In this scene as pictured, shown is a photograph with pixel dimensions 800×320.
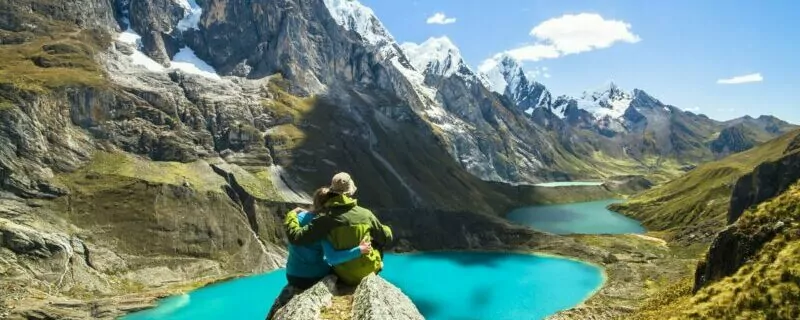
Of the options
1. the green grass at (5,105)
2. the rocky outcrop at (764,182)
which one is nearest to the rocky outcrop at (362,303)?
the green grass at (5,105)

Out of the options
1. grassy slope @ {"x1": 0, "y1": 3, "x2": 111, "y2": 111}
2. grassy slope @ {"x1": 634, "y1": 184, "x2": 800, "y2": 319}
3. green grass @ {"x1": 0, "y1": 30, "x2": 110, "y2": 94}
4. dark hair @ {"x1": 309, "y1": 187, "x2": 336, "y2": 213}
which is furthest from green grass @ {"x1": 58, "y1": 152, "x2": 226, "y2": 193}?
dark hair @ {"x1": 309, "y1": 187, "x2": 336, "y2": 213}

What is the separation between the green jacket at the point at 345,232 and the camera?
1446cm

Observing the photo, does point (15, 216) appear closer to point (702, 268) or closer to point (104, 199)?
point (104, 199)

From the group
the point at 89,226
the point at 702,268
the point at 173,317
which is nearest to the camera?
the point at 702,268

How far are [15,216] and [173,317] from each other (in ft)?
171

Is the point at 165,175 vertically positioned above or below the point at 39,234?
above

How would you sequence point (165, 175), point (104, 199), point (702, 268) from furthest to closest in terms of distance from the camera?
point (165, 175) < point (104, 199) < point (702, 268)

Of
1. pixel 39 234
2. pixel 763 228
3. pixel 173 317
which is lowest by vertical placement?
pixel 173 317

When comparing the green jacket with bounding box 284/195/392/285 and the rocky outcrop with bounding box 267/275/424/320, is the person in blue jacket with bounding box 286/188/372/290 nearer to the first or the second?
the green jacket with bounding box 284/195/392/285

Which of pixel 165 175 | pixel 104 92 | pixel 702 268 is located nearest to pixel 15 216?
pixel 165 175

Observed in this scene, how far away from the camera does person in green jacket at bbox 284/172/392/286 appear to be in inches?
570

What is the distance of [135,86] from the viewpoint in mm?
199750

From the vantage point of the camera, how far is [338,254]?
574 inches

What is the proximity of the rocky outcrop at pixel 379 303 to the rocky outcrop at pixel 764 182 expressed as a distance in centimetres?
16616
